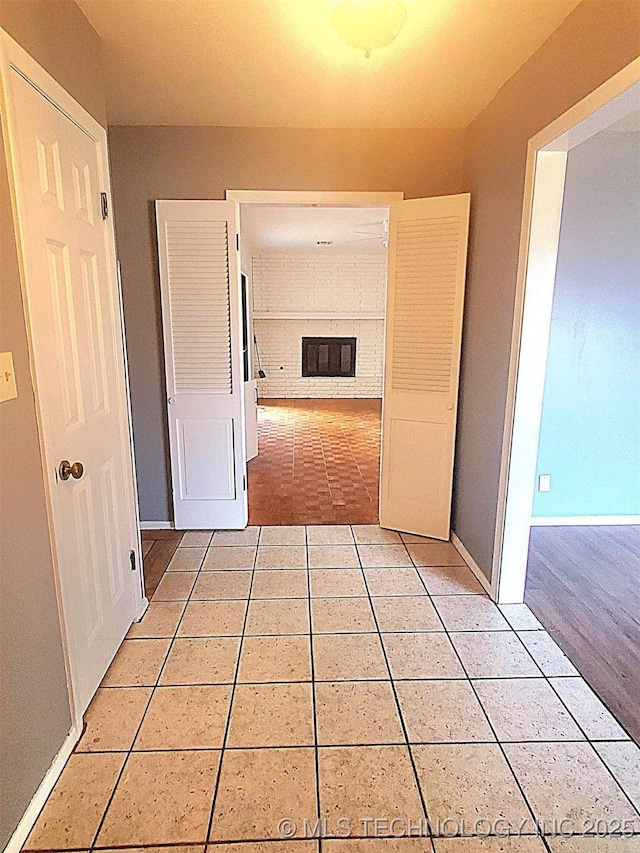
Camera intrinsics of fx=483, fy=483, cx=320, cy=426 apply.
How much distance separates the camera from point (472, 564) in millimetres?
2701

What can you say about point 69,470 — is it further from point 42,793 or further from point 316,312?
point 316,312

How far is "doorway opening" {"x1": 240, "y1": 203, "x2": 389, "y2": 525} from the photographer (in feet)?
15.6

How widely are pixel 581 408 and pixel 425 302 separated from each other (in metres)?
1.27

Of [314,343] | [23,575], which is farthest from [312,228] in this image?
[23,575]

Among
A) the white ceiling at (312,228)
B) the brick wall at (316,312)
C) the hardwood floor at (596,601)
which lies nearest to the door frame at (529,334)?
the hardwood floor at (596,601)

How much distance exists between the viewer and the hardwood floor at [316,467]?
3.51m

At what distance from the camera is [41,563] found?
141cm

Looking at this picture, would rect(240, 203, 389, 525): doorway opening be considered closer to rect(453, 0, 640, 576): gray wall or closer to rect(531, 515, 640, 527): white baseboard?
rect(531, 515, 640, 527): white baseboard

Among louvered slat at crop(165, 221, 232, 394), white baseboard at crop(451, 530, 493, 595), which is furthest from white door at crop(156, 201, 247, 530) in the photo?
white baseboard at crop(451, 530, 493, 595)

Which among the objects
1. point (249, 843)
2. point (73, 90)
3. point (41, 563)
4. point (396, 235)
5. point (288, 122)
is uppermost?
point (288, 122)

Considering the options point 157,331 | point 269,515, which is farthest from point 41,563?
point 269,515

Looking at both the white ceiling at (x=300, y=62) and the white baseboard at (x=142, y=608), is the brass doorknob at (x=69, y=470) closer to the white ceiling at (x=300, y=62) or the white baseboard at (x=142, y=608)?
the white baseboard at (x=142, y=608)

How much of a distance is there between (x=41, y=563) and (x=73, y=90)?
1.58 meters

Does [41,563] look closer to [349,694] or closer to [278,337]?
[349,694]
